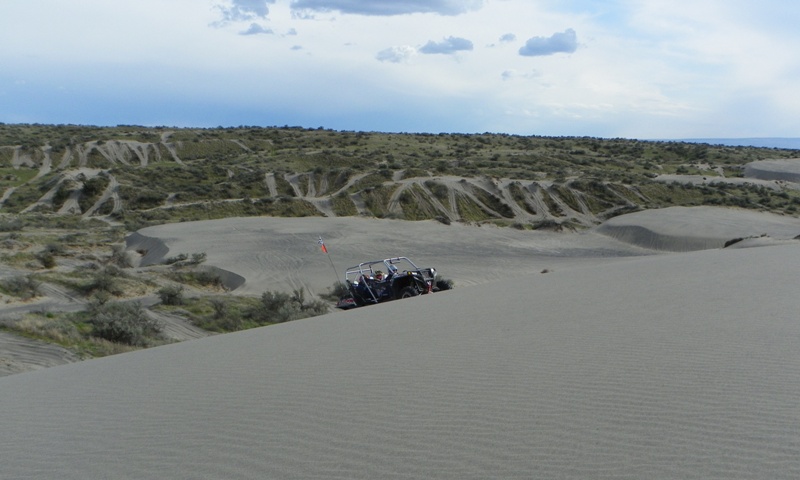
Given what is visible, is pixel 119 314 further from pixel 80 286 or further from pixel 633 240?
pixel 633 240

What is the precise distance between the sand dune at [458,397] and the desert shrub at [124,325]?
9.23 ft

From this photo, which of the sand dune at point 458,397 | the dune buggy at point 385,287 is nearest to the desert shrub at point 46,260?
the dune buggy at point 385,287

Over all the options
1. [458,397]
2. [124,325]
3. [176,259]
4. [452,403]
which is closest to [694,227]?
[176,259]

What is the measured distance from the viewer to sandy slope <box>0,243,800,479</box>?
505 centimetres

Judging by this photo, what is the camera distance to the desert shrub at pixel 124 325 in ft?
50.2

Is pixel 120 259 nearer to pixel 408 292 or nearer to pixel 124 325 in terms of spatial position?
pixel 124 325

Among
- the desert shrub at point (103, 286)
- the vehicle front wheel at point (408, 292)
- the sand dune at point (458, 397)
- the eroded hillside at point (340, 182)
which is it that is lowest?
the desert shrub at point (103, 286)

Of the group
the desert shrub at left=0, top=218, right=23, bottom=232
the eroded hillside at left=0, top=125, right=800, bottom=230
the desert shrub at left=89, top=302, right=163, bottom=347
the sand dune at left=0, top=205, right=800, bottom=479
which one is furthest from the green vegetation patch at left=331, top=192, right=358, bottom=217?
the sand dune at left=0, top=205, right=800, bottom=479

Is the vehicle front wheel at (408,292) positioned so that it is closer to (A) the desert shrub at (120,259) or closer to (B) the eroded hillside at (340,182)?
(A) the desert shrub at (120,259)

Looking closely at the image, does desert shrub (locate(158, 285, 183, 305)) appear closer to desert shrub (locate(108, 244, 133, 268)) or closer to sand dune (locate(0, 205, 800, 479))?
sand dune (locate(0, 205, 800, 479))

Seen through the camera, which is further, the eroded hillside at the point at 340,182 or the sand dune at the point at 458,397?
the eroded hillside at the point at 340,182

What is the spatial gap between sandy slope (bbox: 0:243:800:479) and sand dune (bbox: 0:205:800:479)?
0.02 m

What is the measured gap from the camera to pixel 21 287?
1958cm

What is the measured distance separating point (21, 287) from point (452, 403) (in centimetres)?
1643
